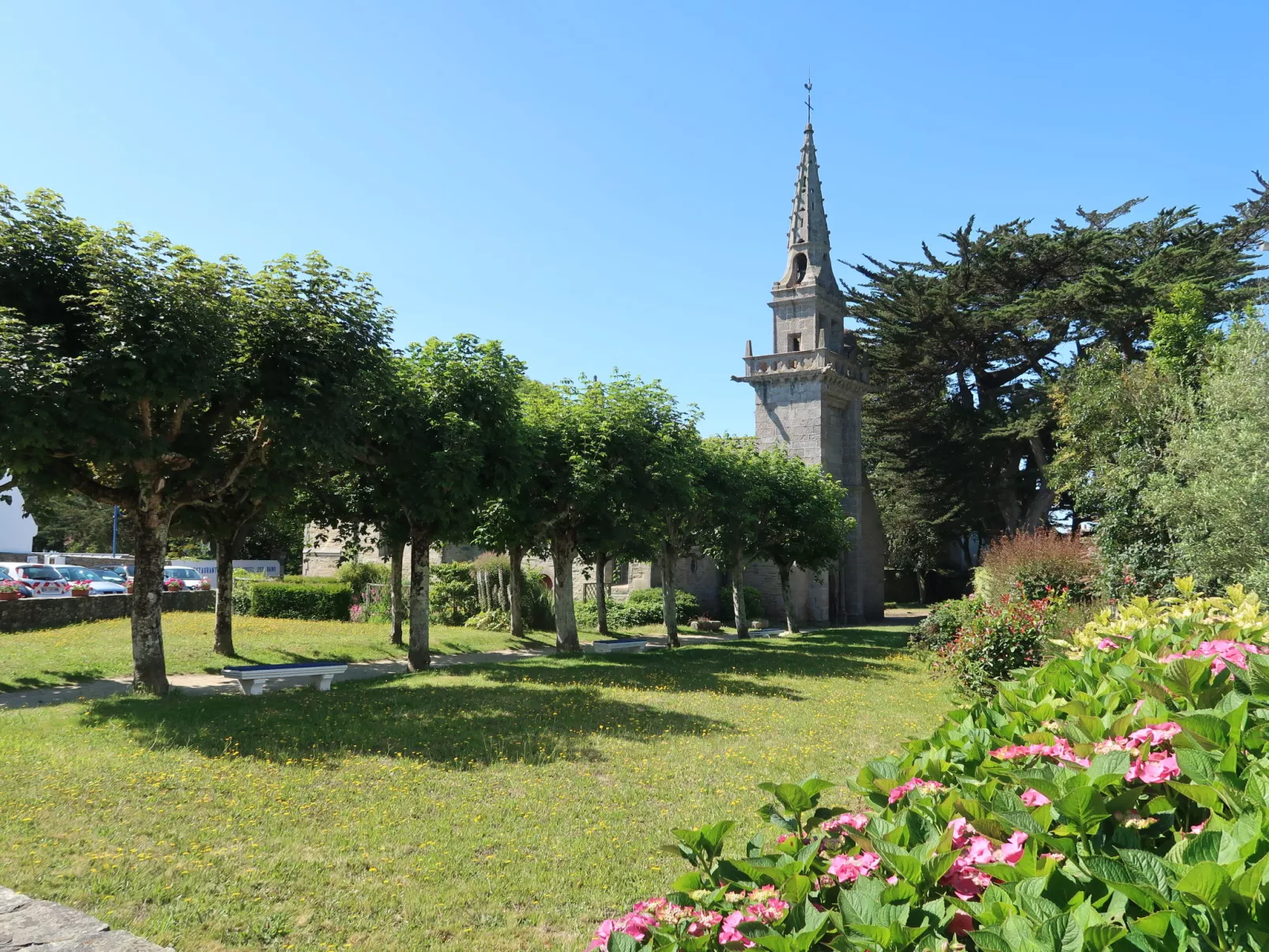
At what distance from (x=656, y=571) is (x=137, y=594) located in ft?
80.1

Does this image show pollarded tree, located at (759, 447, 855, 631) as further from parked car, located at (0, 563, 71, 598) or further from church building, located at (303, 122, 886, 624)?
parked car, located at (0, 563, 71, 598)

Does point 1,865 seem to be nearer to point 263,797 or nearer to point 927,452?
point 263,797

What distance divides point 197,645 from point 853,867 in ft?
68.4

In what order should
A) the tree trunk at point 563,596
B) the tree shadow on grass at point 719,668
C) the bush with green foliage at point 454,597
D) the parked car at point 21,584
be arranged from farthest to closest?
1. the bush with green foliage at point 454,597
2. the parked car at point 21,584
3. the tree trunk at point 563,596
4. the tree shadow on grass at point 719,668

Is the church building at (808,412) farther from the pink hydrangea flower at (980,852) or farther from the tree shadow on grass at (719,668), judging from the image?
the pink hydrangea flower at (980,852)

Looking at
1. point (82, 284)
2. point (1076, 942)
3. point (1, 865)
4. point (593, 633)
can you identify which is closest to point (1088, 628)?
point (1076, 942)

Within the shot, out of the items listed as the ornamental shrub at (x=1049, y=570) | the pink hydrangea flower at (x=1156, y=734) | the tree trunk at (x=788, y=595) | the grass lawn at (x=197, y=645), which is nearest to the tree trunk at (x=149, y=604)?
the grass lawn at (x=197, y=645)

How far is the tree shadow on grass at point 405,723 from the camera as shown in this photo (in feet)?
31.4

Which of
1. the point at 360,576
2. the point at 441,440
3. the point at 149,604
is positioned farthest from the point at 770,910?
the point at 360,576

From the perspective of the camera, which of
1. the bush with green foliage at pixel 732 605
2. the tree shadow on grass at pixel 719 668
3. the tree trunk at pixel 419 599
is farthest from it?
the bush with green foliage at pixel 732 605

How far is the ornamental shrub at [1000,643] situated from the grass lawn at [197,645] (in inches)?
525

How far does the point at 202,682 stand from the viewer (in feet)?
51.9

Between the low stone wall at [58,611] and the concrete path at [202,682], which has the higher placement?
the low stone wall at [58,611]

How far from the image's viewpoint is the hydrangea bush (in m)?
1.73
